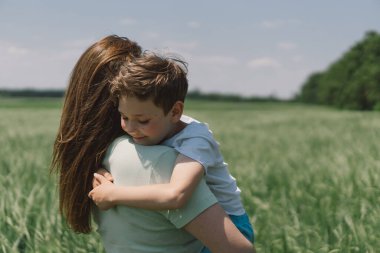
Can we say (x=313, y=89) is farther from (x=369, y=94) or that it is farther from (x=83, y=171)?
(x=83, y=171)

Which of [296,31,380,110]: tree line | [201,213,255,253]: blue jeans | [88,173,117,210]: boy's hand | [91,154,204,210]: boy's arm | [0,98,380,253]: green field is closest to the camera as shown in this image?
[91,154,204,210]: boy's arm

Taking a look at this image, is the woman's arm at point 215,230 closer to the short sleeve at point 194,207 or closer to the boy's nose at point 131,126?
the short sleeve at point 194,207

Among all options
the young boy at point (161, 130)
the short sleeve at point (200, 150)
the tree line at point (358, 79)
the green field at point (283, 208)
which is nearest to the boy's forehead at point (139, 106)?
the young boy at point (161, 130)

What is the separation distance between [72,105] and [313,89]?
299ft

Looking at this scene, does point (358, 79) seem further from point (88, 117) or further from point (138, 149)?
point (138, 149)

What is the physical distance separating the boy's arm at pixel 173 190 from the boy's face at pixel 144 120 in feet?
0.32

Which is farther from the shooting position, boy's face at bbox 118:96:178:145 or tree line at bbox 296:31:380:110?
tree line at bbox 296:31:380:110

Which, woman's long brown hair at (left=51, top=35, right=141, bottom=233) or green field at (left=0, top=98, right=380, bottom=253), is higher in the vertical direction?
woman's long brown hair at (left=51, top=35, right=141, bottom=233)

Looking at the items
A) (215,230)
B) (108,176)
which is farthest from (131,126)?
(215,230)

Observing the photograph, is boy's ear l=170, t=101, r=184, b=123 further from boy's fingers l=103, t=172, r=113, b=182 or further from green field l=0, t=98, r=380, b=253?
green field l=0, t=98, r=380, b=253

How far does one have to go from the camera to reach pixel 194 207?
4.49 ft

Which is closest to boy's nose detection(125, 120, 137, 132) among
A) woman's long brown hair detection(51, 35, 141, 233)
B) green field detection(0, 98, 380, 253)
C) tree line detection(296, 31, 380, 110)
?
woman's long brown hair detection(51, 35, 141, 233)

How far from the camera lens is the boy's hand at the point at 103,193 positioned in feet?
4.74

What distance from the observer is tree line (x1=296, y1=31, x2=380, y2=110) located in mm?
45281
